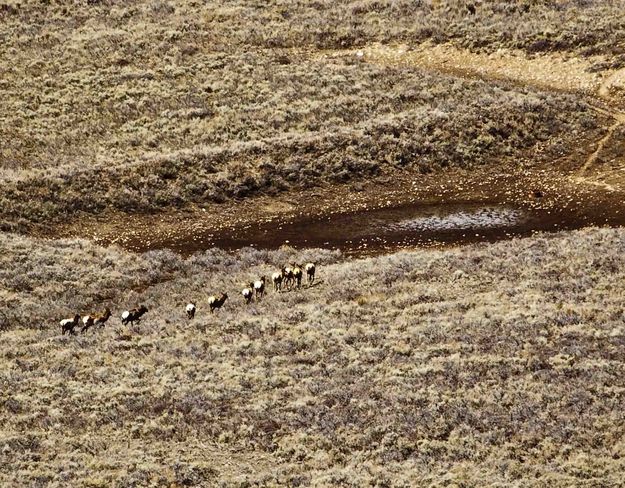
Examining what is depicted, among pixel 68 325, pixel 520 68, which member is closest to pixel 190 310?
pixel 68 325

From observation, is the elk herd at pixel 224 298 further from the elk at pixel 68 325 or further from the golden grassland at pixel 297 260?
the golden grassland at pixel 297 260

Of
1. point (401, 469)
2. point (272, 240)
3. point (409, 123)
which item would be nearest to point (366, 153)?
point (409, 123)

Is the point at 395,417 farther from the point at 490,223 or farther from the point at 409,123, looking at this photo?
the point at 409,123

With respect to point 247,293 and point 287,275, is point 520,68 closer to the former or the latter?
point 287,275

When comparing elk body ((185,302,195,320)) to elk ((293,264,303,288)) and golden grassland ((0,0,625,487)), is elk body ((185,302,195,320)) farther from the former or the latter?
elk ((293,264,303,288))

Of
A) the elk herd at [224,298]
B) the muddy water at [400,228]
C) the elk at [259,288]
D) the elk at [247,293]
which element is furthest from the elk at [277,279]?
the muddy water at [400,228]

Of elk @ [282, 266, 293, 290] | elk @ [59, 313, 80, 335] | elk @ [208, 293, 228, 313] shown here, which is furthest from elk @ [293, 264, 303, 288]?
elk @ [59, 313, 80, 335]
